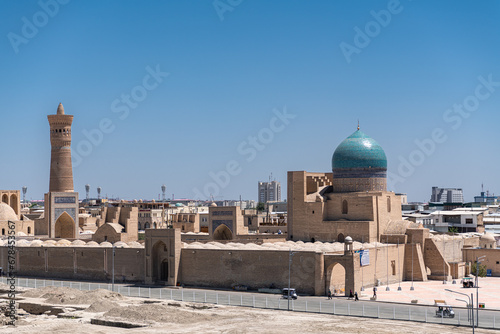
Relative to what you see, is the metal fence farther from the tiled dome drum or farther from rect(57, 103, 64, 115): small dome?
rect(57, 103, 64, 115): small dome

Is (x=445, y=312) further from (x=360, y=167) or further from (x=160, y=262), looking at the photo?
(x=360, y=167)

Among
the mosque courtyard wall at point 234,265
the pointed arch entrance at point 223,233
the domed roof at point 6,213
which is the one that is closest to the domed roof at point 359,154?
the mosque courtyard wall at point 234,265

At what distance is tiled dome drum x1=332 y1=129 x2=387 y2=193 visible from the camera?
56.3 meters

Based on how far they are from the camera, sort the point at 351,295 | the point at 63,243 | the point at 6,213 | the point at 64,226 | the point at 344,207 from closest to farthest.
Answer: the point at 351,295, the point at 344,207, the point at 63,243, the point at 64,226, the point at 6,213

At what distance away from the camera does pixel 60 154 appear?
77.1 metres

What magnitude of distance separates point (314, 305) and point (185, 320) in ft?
23.8

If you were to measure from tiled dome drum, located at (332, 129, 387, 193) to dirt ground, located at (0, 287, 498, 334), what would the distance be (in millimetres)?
21185

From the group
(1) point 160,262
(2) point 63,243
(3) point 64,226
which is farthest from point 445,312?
(3) point 64,226

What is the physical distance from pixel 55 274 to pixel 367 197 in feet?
75.4

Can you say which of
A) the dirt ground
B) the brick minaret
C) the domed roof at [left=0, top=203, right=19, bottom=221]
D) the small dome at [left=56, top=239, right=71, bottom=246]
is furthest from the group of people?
the domed roof at [left=0, top=203, right=19, bottom=221]

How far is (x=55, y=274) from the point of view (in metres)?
53.2

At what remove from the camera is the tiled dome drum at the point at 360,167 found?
5634 centimetres

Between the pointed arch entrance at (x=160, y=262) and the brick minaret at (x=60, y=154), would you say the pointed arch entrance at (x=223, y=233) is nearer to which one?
the pointed arch entrance at (x=160, y=262)

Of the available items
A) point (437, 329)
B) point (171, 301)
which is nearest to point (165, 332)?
point (171, 301)
